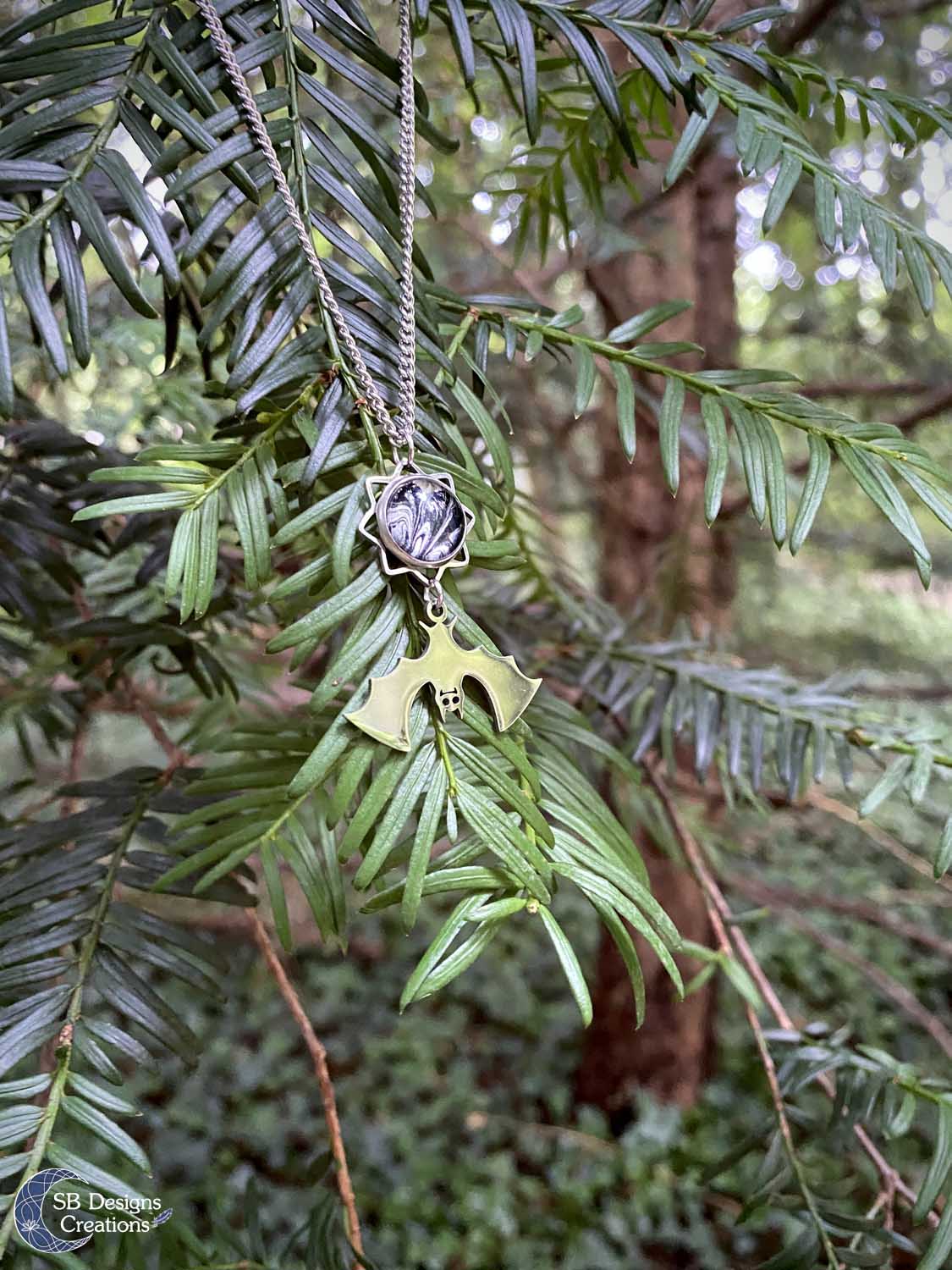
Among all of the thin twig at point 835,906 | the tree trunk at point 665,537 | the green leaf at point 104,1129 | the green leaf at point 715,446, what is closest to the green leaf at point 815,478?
the green leaf at point 715,446

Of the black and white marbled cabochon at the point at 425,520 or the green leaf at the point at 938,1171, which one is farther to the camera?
the green leaf at the point at 938,1171

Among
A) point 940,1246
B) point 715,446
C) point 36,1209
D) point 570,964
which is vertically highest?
point 715,446

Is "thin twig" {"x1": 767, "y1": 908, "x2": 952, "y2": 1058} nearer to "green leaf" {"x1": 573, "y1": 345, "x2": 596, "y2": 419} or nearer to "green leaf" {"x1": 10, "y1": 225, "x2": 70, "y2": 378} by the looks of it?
"green leaf" {"x1": 573, "y1": 345, "x2": 596, "y2": 419}

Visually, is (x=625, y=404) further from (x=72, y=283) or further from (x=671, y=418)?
(x=72, y=283)

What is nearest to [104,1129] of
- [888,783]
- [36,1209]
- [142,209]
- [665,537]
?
[36,1209]

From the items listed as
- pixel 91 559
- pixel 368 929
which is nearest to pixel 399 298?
pixel 91 559

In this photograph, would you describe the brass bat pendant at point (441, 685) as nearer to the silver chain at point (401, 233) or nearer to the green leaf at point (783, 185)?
the silver chain at point (401, 233)

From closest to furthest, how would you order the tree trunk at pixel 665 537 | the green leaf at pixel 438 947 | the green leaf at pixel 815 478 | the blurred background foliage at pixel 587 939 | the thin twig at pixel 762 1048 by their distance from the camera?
the green leaf at pixel 438 947 → the green leaf at pixel 815 478 → the thin twig at pixel 762 1048 → the blurred background foliage at pixel 587 939 → the tree trunk at pixel 665 537

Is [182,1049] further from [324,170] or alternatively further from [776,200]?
[776,200]
